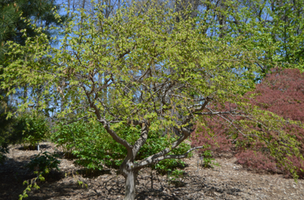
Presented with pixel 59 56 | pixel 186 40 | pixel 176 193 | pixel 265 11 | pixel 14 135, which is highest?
pixel 265 11

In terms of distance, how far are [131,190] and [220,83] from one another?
2647mm

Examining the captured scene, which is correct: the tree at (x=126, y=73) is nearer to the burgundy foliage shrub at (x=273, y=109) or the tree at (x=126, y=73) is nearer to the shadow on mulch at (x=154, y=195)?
the shadow on mulch at (x=154, y=195)

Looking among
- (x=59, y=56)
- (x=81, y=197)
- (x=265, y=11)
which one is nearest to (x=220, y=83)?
(x=59, y=56)

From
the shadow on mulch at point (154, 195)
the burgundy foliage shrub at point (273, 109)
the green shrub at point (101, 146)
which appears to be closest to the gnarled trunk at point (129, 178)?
the shadow on mulch at point (154, 195)

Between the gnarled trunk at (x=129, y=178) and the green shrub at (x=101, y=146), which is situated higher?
the green shrub at (x=101, y=146)

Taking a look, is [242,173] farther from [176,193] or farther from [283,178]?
[176,193]

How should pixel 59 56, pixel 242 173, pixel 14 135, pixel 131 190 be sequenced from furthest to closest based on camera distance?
pixel 242 173 < pixel 14 135 < pixel 131 190 < pixel 59 56

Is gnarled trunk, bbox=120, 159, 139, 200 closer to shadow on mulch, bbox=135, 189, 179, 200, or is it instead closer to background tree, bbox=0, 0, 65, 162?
shadow on mulch, bbox=135, 189, 179, 200

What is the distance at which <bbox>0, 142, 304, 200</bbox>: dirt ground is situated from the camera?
569 cm

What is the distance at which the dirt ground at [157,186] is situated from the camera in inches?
224

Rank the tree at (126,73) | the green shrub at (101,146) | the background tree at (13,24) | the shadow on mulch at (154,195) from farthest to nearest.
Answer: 1. the green shrub at (101,146)
2. the shadow on mulch at (154,195)
3. the background tree at (13,24)
4. the tree at (126,73)

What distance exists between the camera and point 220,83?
13.3ft

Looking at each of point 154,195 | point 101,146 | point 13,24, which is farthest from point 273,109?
point 13,24

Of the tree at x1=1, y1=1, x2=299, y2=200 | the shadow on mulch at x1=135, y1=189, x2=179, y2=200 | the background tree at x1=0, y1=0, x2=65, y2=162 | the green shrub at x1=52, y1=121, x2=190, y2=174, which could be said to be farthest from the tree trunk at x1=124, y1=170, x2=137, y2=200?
the background tree at x1=0, y1=0, x2=65, y2=162
